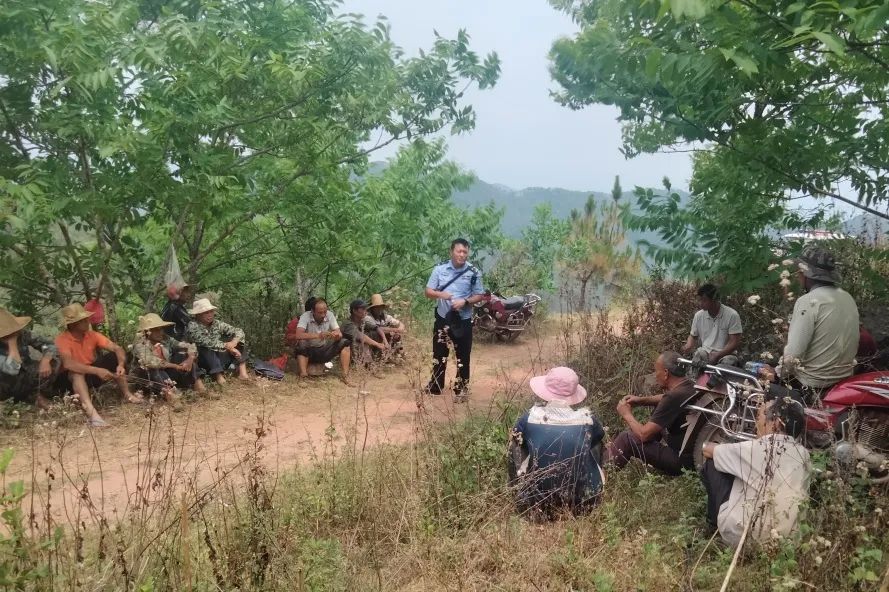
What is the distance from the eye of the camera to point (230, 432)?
539 centimetres

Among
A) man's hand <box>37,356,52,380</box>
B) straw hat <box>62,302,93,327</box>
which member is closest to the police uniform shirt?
straw hat <box>62,302,93,327</box>

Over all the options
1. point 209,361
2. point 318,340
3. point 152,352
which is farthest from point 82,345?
point 318,340

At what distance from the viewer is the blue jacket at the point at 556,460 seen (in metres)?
3.41

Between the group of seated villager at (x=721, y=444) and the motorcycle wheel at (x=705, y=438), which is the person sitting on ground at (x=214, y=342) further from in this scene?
the motorcycle wheel at (x=705, y=438)

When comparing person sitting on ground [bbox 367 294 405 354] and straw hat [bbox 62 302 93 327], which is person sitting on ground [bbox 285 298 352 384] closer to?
person sitting on ground [bbox 367 294 405 354]

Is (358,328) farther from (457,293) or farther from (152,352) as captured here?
(152,352)

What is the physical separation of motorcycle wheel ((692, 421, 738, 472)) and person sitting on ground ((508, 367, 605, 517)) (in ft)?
2.02

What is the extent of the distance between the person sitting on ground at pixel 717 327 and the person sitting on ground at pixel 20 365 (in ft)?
19.3

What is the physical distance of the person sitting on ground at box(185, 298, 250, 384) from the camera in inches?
265

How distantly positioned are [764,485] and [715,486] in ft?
1.71

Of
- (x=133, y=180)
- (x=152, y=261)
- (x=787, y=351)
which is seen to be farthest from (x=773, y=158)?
(x=152, y=261)

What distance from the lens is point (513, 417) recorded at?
4980 millimetres

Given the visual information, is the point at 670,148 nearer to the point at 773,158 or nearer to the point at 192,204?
the point at 773,158

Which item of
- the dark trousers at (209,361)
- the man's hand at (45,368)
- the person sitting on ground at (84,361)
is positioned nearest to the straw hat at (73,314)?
the person sitting on ground at (84,361)
